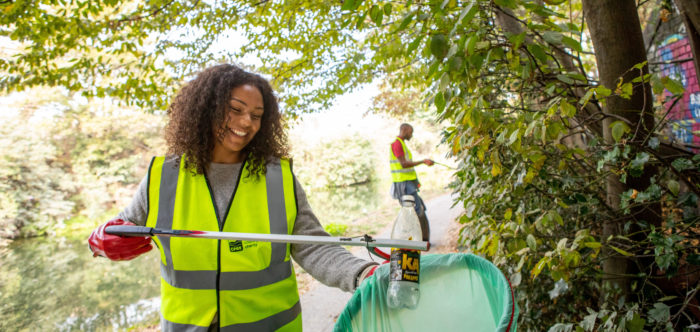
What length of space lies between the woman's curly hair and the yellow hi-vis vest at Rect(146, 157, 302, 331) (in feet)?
0.24

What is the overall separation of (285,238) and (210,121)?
818 millimetres

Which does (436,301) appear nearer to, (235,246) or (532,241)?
(532,241)

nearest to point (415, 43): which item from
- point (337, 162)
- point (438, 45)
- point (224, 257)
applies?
point (438, 45)

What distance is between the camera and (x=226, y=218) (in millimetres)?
1670

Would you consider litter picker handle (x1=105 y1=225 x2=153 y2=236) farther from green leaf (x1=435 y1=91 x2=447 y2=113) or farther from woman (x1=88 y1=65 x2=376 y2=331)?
green leaf (x1=435 y1=91 x2=447 y2=113)

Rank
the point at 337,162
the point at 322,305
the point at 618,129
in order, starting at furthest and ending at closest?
the point at 337,162 → the point at 322,305 → the point at 618,129

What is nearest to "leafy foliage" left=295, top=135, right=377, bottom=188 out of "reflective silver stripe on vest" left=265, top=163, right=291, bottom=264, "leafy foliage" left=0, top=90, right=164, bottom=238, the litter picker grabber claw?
"leafy foliage" left=0, top=90, right=164, bottom=238

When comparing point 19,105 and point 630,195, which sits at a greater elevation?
point 19,105

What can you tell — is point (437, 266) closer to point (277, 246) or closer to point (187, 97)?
point (277, 246)

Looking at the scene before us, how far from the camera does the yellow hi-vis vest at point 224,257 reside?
5.29 ft

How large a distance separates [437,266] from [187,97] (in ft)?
4.53

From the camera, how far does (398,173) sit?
232 inches

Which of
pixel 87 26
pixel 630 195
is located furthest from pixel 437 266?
pixel 87 26

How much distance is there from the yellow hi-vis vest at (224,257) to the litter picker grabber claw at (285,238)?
16 cm
